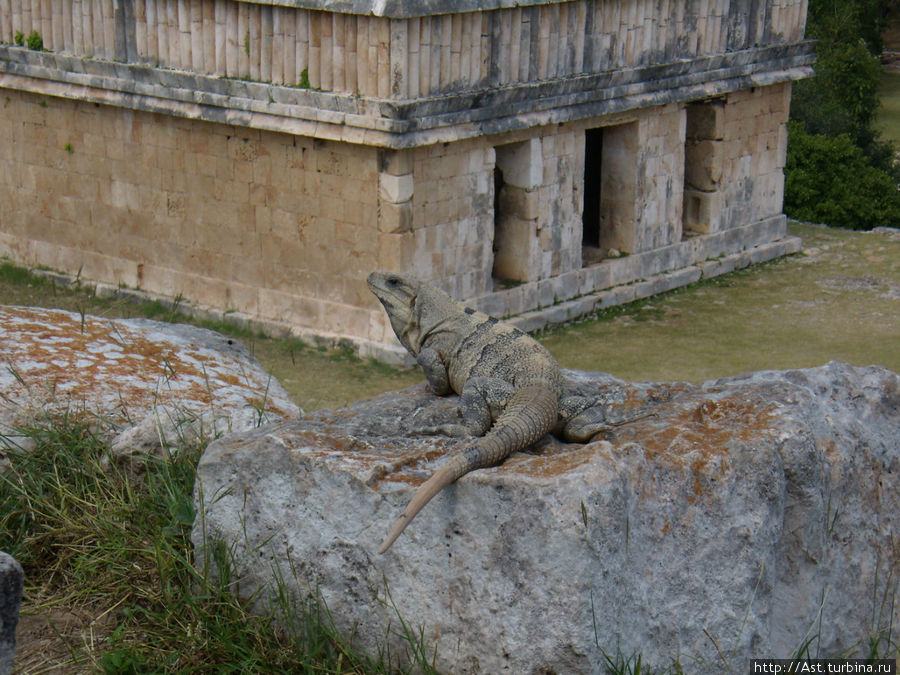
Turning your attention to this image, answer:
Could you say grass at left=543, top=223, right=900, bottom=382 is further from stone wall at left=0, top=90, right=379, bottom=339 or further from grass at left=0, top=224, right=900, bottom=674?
grass at left=0, top=224, right=900, bottom=674

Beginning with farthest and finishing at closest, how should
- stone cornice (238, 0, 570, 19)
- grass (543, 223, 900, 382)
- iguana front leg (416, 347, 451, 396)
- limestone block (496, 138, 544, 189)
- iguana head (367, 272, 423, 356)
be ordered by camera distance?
limestone block (496, 138, 544, 189) → grass (543, 223, 900, 382) → stone cornice (238, 0, 570, 19) → iguana head (367, 272, 423, 356) → iguana front leg (416, 347, 451, 396)

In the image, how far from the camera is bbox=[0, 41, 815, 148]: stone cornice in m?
12.0

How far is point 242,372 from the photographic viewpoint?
6934mm

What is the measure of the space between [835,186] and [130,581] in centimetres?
1547

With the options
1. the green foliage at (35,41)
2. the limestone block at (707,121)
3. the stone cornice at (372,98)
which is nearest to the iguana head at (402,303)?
the stone cornice at (372,98)

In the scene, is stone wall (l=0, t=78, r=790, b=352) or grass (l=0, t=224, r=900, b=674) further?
stone wall (l=0, t=78, r=790, b=352)

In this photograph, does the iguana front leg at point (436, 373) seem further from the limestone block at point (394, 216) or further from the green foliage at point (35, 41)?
the green foliage at point (35, 41)

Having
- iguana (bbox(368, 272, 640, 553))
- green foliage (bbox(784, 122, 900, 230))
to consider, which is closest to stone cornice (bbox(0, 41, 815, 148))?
green foliage (bbox(784, 122, 900, 230))

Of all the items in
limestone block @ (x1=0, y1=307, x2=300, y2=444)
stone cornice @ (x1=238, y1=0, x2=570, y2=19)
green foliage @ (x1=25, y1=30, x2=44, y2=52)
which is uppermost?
stone cornice @ (x1=238, y1=0, x2=570, y2=19)

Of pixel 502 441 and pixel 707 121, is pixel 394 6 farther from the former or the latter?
pixel 502 441

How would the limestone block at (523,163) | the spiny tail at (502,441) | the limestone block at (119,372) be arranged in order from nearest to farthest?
the spiny tail at (502,441), the limestone block at (119,372), the limestone block at (523,163)

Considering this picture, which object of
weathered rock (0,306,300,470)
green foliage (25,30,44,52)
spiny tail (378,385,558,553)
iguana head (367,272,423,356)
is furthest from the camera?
green foliage (25,30,44,52)

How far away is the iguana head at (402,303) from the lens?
6754 mm

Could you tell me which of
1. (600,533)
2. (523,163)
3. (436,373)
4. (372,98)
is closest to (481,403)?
(436,373)
